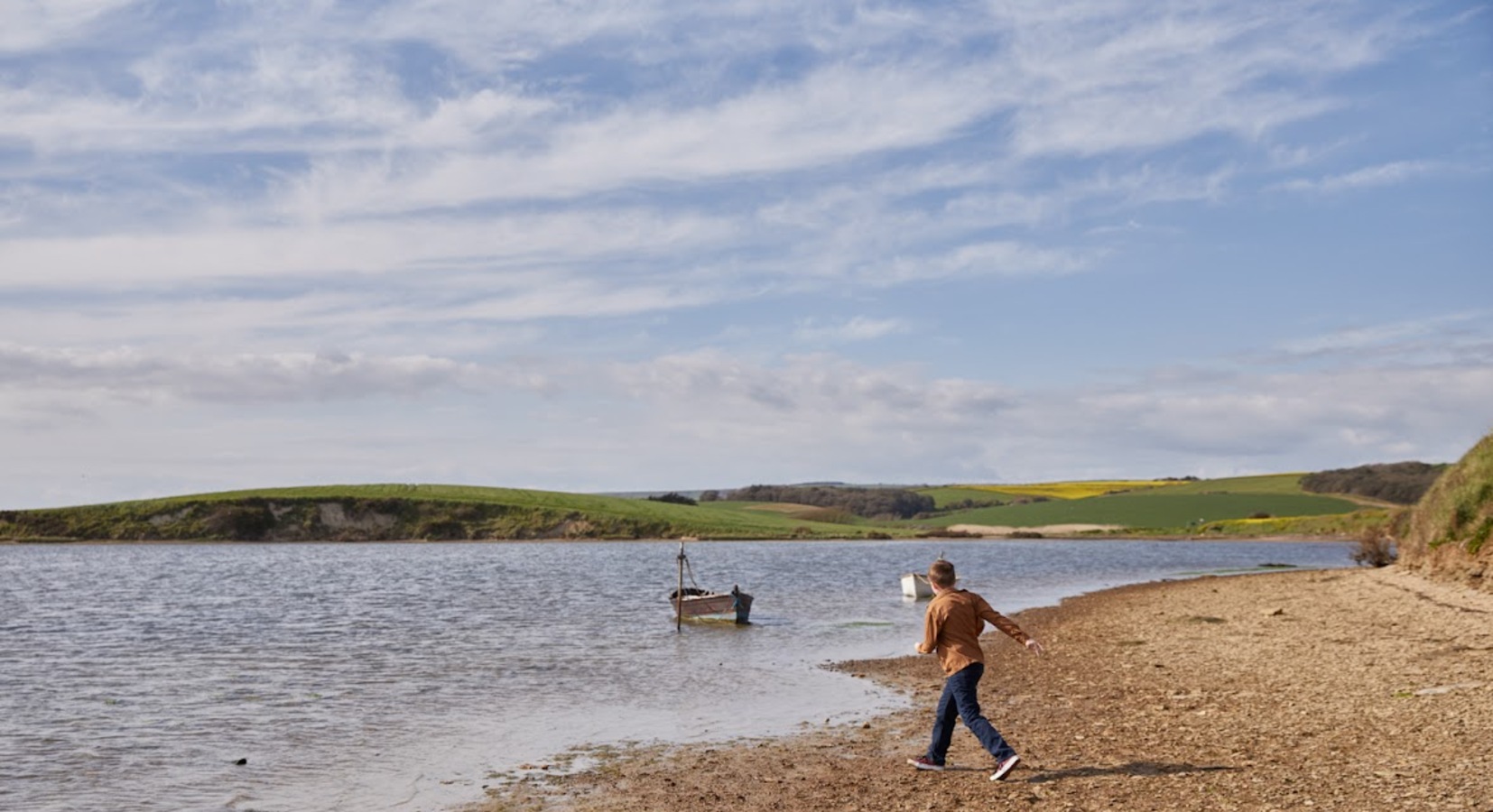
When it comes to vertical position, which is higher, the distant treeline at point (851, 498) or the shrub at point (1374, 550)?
the distant treeline at point (851, 498)

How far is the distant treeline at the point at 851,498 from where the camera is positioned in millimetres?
166500

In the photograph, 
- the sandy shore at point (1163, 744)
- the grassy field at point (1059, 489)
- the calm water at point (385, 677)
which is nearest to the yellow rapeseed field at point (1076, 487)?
the grassy field at point (1059, 489)

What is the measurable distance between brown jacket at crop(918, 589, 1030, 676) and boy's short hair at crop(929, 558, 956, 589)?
0.18 meters

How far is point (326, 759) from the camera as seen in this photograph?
16734 millimetres

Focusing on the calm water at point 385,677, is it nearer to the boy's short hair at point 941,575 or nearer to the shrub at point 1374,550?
the boy's short hair at point 941,575

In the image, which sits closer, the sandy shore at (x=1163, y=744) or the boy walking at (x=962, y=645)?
the sandy shore at (x=1163, y=744)

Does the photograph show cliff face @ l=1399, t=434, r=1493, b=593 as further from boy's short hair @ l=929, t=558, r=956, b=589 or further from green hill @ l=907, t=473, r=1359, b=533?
green hill @ l=907, t=473, r=1359, b=533

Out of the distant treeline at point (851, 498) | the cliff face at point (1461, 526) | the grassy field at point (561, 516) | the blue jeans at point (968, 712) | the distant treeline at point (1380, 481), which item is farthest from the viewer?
the distant treeline at point (851, 498)

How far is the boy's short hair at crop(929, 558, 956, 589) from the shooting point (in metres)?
12.8

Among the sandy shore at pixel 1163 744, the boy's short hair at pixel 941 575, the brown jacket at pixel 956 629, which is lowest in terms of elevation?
the sandy shore at pixel 1163 744

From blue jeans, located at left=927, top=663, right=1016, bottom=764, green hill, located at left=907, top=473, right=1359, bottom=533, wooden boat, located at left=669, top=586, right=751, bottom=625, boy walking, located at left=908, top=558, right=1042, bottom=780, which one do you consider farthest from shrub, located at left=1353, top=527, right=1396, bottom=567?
green hill, located at left=907, top=473, right=1359, bottom=533

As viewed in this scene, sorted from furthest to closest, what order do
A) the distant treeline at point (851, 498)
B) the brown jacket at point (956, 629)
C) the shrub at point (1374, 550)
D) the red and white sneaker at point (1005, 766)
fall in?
1. the distant treeline at point (851, 498)
2. the shrub at point (1374, 550)
3. the brown jacket at point (956, 629)
4. the red and white sneaker at point (1005, 766)

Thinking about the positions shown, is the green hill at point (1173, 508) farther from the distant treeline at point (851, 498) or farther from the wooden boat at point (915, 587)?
the wooden boat at point (915, 587)

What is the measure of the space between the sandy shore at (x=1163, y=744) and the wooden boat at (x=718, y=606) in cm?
1330
